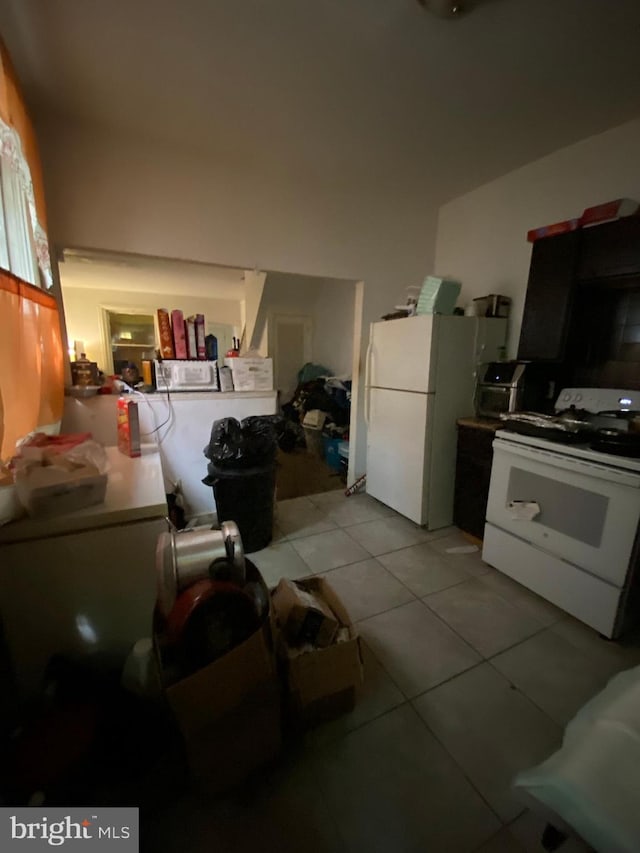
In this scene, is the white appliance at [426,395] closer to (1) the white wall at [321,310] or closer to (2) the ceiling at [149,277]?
(2) the ceiling at [149,277]

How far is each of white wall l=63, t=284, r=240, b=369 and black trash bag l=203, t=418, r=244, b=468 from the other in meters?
4.20

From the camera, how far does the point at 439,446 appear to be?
238cm

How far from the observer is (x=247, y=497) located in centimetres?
213

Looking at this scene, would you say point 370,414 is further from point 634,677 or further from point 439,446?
point 634,677

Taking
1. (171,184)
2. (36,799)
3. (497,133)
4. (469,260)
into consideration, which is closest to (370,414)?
(469,260)

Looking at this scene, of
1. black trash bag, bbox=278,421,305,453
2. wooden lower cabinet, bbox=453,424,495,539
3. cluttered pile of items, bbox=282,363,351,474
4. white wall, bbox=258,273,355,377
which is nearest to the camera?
wooden lower cabinet, bbox=453,424,495,539

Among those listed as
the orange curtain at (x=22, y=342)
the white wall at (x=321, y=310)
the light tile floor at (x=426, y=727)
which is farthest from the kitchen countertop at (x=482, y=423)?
the white wall at (x=321, y=310)

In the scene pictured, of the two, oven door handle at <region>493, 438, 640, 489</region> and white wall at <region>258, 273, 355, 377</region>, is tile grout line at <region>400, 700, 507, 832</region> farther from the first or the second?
white wall at <region>258, 273, 355, 377</region>

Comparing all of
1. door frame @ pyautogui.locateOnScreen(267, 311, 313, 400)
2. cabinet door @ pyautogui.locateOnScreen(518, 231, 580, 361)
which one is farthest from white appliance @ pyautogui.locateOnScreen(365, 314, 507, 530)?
door frame @ pyautogui.locateOnScreen(267, 311, 313, 400)

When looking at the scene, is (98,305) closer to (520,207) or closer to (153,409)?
(153,409)

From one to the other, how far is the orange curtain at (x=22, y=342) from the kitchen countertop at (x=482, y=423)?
7.49 feet

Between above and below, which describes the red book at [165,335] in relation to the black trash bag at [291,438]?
above

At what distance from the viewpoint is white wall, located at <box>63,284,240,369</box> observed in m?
Result: 5.40

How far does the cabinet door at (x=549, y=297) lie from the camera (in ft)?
6.28
